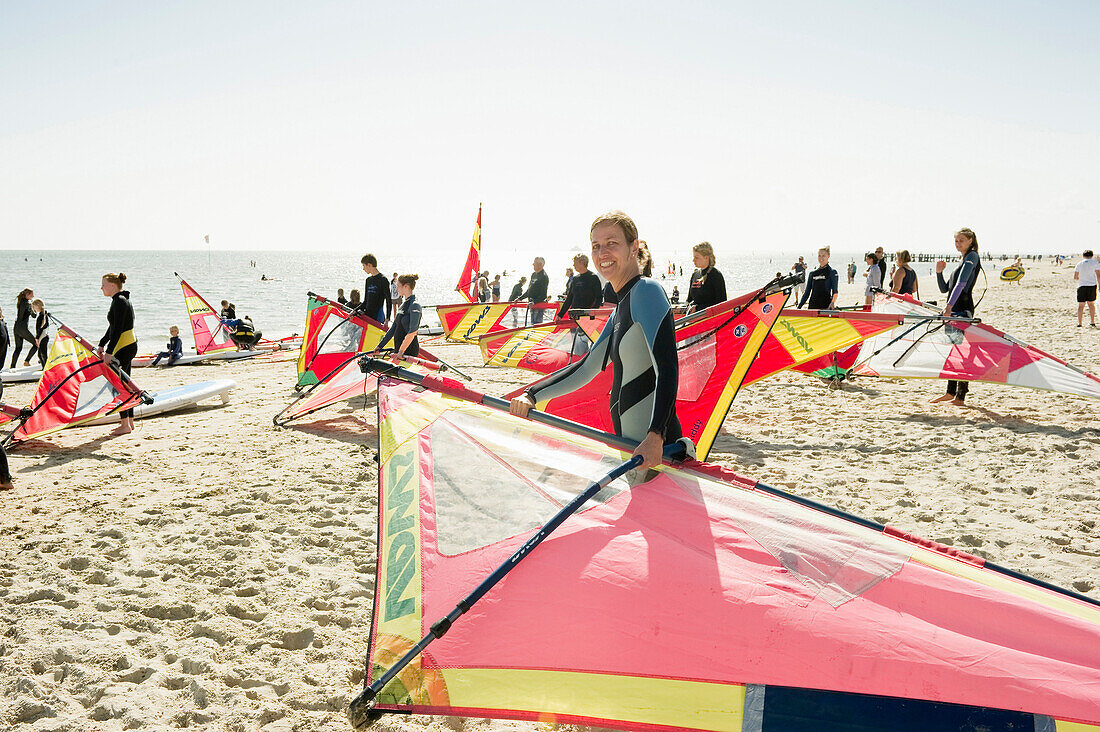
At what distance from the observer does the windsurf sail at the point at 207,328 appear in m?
15.0

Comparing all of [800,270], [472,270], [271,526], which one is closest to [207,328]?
[472,270]

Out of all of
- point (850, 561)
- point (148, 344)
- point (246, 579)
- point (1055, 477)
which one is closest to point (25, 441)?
point (246, 579)

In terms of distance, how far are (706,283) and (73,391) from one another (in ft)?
21.8

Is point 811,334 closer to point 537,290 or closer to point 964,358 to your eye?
point 964,358

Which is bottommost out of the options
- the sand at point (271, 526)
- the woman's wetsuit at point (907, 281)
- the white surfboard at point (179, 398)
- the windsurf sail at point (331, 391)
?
the sand at point (271, 526)

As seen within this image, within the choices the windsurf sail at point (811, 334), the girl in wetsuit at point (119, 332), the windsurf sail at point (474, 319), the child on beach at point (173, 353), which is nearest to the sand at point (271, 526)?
the girl in wetsuit at point (119, 332)

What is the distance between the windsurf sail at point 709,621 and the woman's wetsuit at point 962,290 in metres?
6.46

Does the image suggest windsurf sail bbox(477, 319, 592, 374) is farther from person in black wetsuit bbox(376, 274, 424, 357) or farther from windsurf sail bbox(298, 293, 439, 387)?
person in black wetsuit bbox(376, 274, 424, 357)

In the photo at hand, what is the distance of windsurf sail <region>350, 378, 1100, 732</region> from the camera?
1.63 m

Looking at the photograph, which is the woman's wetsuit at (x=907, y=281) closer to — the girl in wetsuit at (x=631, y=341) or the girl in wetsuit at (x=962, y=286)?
the girl in wetsuit at (x=962, y=286)

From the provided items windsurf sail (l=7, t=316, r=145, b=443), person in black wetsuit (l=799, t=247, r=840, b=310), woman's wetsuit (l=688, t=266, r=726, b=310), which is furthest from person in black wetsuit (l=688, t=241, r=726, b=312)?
windsurf sail (l=7, t=316, r=145, b=443)

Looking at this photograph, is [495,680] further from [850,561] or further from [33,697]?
[33,697]

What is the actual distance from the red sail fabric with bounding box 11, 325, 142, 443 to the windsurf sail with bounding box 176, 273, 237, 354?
821 centimetres

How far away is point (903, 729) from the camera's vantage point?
159 cm
